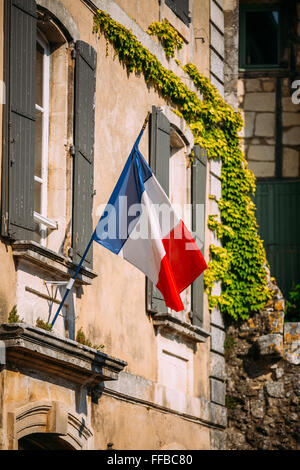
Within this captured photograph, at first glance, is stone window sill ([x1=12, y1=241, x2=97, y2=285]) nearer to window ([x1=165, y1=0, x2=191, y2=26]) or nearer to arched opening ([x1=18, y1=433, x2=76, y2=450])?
arched opening ([x1=18, y1=433, x2=76, y2=450])

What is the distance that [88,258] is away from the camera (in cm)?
1038

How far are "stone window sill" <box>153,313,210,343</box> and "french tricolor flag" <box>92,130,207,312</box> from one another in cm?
158

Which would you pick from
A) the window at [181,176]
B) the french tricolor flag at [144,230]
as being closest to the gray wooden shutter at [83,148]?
the french tricolor flag at [144,230]

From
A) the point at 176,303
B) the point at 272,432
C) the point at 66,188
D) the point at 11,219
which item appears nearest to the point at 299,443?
the point at 272,432

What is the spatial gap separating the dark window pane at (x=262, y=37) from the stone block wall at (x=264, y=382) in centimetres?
431

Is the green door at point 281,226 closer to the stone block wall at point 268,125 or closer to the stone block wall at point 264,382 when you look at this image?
the stone block wall at point 268,125

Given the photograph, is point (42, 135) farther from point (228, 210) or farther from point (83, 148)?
point (228, 210)

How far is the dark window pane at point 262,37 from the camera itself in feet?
55.2

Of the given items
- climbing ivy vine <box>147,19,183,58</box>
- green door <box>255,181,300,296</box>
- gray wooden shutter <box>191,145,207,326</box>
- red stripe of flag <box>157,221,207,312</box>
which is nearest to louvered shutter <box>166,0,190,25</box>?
climbing ivy vine <box>147,19,183,58</box>

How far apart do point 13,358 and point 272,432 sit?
18.0 ft

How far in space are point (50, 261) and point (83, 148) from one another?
1.44m

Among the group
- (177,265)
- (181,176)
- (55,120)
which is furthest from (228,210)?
(55,120)

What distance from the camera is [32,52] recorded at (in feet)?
31.5

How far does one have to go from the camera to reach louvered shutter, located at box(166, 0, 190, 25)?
13.3 m
